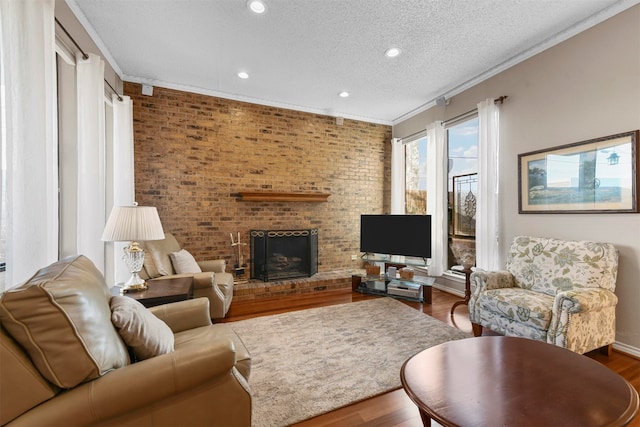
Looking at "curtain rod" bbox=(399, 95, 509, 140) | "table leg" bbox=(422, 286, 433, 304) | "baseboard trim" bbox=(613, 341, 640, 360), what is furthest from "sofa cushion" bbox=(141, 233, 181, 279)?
"baseboard trim" bbox=(613, 341, 640, 360)

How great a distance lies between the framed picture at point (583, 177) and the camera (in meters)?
2.41

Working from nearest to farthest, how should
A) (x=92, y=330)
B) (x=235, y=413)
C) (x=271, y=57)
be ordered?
(x=92, y=330), (x=235, y=413), (x=271, y=57)

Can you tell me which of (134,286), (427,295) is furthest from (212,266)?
(427,295)

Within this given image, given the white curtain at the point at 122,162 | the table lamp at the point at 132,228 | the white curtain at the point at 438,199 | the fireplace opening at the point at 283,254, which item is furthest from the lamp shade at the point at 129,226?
the white curtain at the point at 438,199

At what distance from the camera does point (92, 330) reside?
104 centimetres

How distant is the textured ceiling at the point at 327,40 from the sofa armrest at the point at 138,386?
268 cm

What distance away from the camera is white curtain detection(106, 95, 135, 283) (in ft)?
10.3

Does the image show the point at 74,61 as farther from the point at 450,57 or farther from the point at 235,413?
the point at 450,57

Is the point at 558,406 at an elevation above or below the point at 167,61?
below

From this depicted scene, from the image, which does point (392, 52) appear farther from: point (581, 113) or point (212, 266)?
point (212, 266)

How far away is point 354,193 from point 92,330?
4.47 m

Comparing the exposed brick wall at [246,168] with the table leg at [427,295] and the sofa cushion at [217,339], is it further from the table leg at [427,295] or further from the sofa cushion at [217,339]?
the sofa cushion at [217,339]

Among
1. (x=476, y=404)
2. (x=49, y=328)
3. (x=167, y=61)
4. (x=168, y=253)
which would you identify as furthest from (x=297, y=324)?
(x=167, y=61)

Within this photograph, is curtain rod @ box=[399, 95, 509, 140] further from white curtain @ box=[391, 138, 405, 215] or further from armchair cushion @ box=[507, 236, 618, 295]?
armchair cushion @ box=[507, 236, 618, 295]
